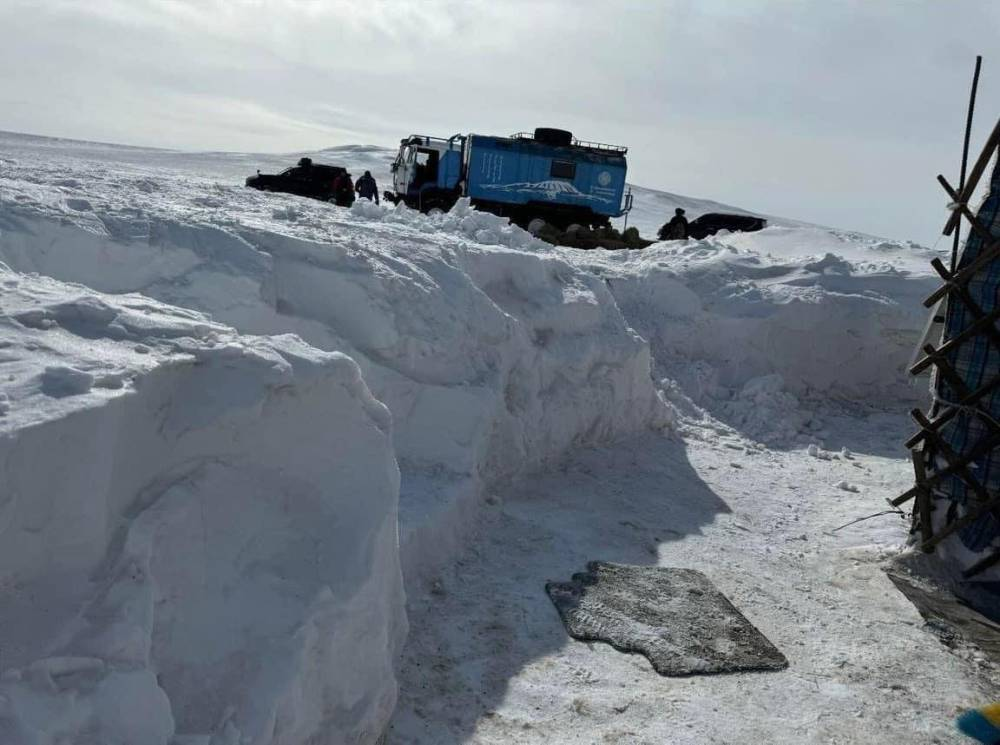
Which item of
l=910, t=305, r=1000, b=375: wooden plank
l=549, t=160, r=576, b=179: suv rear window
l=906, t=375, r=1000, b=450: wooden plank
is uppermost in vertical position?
l=549, t=160, r=576, b=179: suv rear window

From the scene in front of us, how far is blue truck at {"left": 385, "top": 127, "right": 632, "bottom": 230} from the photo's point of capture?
20.3 m

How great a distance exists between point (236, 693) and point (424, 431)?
101 inches

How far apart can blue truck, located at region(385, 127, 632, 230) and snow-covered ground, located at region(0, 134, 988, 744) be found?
11.7 meters

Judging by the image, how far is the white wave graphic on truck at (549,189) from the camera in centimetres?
2076

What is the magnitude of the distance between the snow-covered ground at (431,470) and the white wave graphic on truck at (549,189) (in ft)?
39.6

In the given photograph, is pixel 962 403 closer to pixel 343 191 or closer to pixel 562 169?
pixel 343 191

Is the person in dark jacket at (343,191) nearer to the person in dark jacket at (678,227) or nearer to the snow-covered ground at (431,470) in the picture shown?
the person in dark jacket at (678,227)

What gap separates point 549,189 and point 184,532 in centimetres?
1922

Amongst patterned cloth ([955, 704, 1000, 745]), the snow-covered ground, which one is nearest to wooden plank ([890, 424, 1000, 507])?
the snow-covered ground

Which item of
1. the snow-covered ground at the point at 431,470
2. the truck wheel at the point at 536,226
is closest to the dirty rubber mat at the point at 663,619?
the snow-covered ground at the point at 431,470

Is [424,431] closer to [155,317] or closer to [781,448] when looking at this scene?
[155,317]

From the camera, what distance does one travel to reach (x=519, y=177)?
20.7 m

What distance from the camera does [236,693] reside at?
2.45 meters

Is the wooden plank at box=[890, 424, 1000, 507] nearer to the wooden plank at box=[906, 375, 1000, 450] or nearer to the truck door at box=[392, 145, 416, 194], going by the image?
the wooden plank at box=[906, 375, 1000, 450]
